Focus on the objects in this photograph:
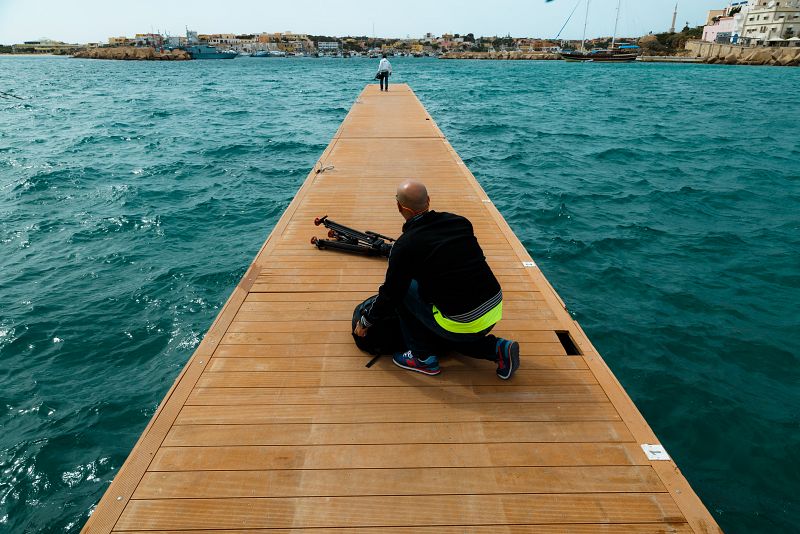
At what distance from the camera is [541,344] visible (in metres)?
4.38

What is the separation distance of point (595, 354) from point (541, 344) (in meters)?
0.51

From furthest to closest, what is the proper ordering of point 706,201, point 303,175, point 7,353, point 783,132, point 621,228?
point 783,132, point 303,175, point 706,201, point 621,228, point 7,353

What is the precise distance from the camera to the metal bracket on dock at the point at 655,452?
10.2 feet

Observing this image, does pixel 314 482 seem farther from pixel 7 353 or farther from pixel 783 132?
pixel 783 132

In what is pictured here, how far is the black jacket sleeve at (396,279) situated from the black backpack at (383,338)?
334 mm

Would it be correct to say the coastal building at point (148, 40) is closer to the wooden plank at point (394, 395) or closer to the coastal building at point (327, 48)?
the coastal building at point (327, 48)

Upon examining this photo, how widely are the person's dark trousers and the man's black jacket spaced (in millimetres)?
190

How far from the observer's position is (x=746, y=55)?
7962cm

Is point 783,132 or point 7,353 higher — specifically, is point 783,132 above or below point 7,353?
above

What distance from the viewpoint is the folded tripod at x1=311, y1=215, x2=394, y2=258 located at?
6035 mm

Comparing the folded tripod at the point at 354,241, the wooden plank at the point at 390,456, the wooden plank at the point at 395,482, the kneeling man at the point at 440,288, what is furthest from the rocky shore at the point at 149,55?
the wooden plank at the point at 395,482

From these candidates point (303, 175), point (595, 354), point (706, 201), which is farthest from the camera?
point (303, 175)

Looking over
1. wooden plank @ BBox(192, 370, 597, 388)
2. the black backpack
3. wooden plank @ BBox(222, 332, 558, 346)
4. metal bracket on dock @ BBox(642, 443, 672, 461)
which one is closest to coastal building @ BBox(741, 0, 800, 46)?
wooden plank @ BBox(222, 332, 558, 346)

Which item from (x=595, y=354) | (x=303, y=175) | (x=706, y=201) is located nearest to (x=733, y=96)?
(x=706, y=201)
